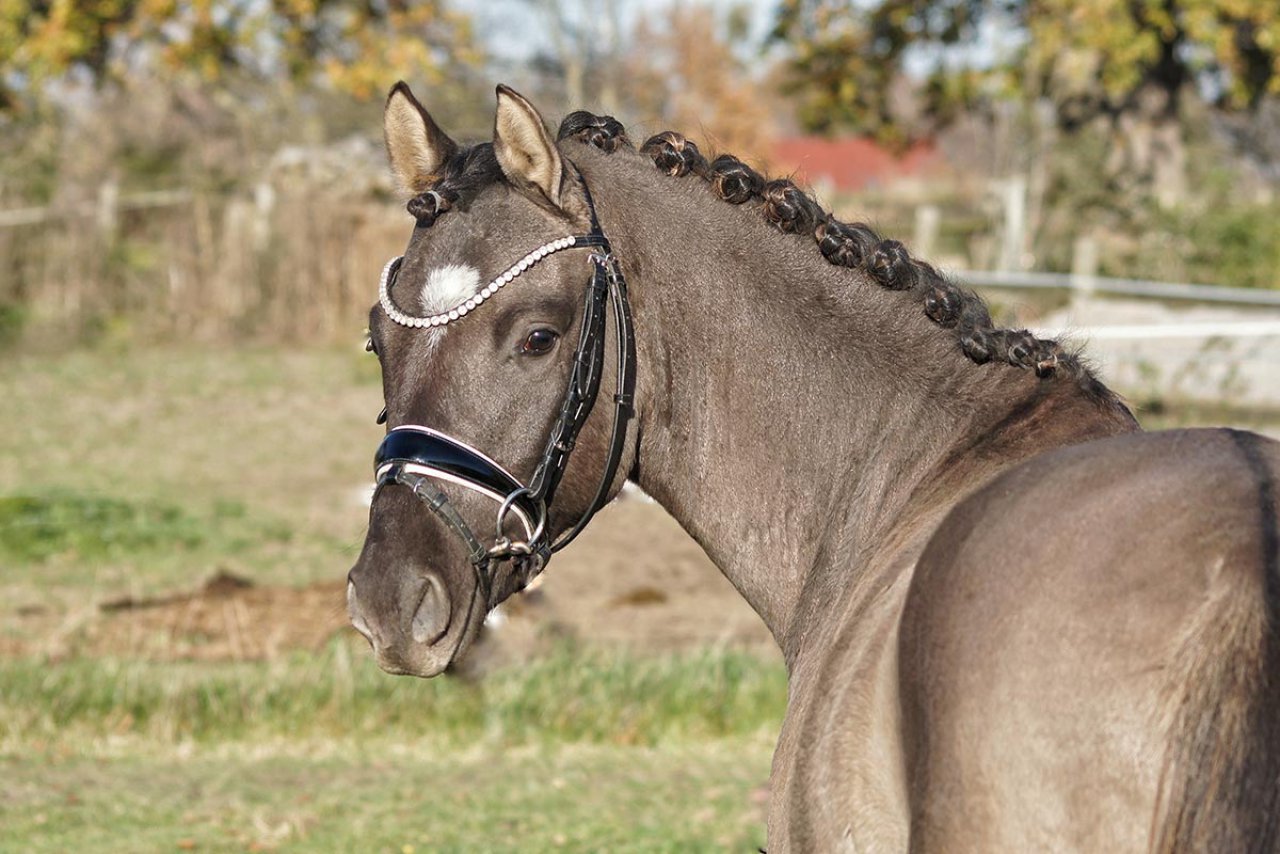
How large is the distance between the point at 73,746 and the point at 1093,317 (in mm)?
11033

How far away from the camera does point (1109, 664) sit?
2045 millimetres

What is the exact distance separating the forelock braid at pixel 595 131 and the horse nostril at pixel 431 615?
1.10 m

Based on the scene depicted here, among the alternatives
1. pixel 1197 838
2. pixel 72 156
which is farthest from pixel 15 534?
pixel 72 156

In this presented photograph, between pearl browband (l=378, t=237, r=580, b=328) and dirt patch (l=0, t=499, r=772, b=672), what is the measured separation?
14.1 feet

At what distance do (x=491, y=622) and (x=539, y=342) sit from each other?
4.82 m

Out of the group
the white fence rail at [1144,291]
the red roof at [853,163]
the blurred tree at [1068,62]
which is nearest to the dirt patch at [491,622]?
the white fence rail at [1144,291]

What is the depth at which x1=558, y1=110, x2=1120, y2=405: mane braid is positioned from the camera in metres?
3.00

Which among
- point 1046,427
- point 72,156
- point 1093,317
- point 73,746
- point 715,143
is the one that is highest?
point 72,156

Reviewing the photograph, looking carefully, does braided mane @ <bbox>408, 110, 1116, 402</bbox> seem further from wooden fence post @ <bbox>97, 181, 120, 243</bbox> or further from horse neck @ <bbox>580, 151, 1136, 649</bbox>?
wooden fence post @ <bbox>97, 181, 120, 243</bbox>

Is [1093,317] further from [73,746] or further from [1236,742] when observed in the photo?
[1236,742]

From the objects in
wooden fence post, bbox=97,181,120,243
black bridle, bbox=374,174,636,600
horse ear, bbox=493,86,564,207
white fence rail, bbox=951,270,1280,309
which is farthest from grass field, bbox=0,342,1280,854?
wooden fence post, bbox=97,181,120,243

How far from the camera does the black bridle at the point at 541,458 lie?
2820 mm

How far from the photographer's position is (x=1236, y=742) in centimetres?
196

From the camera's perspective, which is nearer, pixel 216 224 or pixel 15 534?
pixel 15 534
